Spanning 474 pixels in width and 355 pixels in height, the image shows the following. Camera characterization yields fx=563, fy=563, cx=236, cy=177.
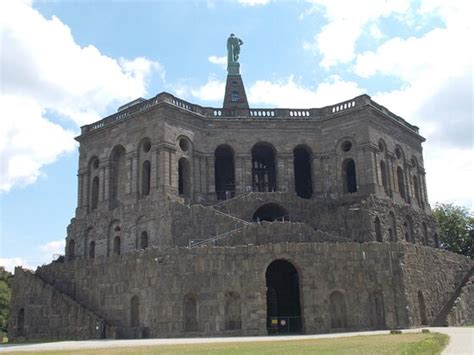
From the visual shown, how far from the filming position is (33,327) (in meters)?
38.7

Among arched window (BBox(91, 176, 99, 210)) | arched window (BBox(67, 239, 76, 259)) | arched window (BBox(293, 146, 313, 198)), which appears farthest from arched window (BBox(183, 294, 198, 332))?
arched window (BBox(91, 176, 99, 210))

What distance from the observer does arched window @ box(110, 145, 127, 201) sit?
5116 cm

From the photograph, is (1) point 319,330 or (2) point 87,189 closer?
(1) point 319,330

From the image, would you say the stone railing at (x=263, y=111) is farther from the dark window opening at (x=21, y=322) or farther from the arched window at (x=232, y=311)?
the arched window at (x=232, y=311)

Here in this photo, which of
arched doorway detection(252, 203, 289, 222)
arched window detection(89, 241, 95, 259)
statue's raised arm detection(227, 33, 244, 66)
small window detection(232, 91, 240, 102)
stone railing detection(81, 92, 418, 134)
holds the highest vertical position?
statue's raised arm detection(227, 33, 244, 66)

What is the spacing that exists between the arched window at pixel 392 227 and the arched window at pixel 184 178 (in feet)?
56.7

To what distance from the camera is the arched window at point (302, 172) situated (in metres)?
53.9

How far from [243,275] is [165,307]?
5.03m

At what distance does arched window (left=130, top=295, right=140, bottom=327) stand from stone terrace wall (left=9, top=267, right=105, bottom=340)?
1.86 meters

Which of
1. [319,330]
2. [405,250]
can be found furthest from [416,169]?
[319,330]

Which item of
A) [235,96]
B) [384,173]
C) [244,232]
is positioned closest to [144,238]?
[244,232]

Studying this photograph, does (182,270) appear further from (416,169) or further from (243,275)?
(416,169)

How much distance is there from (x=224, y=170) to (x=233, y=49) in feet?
58.9

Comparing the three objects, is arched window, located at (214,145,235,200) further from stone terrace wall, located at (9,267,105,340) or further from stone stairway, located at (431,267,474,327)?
stone stairway, located at (431,267,474,327)
